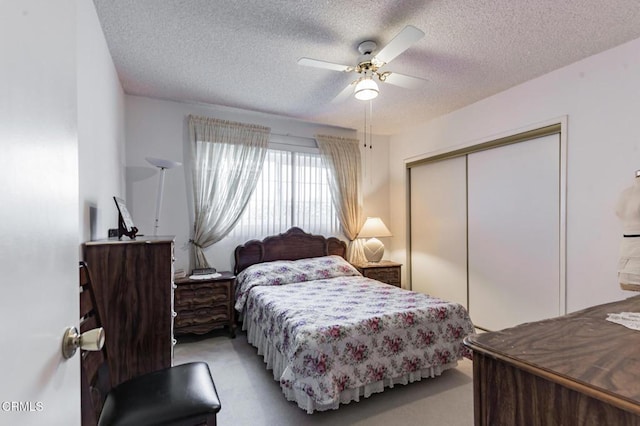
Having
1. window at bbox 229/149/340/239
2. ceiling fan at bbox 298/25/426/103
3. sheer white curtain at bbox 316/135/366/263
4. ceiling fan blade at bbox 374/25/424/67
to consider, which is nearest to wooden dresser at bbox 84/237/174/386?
ceiling fan at bbox 298/25/426/103

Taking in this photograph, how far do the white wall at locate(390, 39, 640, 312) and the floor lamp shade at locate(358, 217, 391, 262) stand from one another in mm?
1917

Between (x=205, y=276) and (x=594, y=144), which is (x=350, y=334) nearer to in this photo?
(x=205, y=276)

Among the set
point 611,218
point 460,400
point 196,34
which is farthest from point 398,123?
point 460,400

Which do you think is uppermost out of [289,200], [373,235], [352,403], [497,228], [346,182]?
[346,182]

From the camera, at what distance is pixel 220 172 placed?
3580 millimetres

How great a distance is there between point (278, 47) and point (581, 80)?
2500 mm

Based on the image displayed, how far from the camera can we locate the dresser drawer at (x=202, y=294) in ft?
9.91

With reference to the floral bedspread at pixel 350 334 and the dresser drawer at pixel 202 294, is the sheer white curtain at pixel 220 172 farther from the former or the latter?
the floral bedspread at pixel 350 334

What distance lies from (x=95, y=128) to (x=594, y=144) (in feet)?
11.9

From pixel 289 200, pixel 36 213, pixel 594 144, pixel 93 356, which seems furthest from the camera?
pixel 289 200

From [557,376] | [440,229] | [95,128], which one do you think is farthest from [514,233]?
[95,128]

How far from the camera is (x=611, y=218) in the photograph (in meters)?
2.34

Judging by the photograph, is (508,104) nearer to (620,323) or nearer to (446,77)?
(446,77)

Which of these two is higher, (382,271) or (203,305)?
(382,271)
